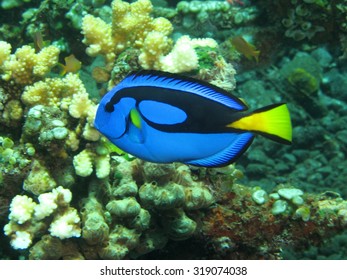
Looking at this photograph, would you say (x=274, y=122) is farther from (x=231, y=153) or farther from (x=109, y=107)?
(x=109, y=107)

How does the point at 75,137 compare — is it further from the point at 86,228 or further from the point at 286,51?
the point at 286,51

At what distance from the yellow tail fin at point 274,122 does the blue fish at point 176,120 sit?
9 cm

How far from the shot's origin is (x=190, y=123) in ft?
5.27

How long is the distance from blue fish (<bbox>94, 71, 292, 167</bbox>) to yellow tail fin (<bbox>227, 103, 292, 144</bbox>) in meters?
0.09

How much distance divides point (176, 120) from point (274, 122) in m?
0.45

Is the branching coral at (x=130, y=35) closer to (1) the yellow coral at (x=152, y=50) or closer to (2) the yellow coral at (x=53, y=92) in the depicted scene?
(1) the yellow coral at (x=152, y=50)

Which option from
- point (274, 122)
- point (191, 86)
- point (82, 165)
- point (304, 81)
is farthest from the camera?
point (304, 81)

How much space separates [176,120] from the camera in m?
1.62

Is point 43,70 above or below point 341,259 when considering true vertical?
above

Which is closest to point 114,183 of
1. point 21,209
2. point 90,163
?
point 90,163

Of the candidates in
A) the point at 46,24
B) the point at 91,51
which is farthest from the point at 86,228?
the point at 46,24

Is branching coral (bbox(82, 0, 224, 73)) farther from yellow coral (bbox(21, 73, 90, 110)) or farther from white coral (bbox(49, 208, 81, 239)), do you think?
white coral (bbox(49, 208, 81, 239))

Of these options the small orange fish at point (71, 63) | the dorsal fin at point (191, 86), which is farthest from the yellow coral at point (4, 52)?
the dorsal fin at point (191, 86)
